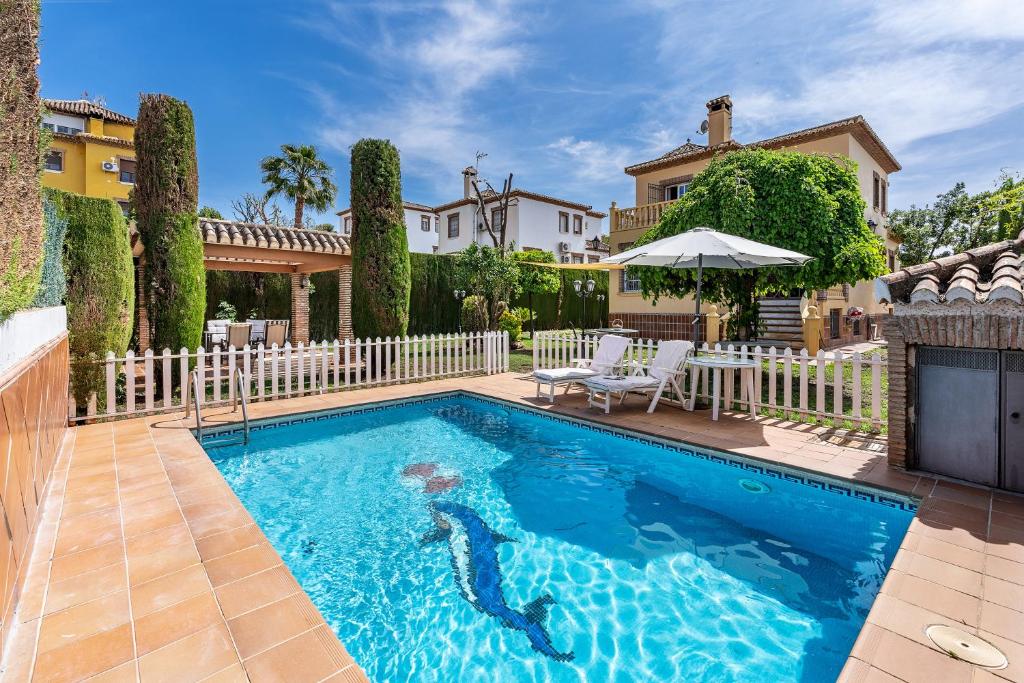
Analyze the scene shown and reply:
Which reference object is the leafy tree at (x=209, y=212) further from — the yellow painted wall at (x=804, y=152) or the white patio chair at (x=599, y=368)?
the white patio chair at (x=599, y=368)

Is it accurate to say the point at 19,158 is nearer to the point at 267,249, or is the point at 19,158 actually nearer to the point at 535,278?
the point at 267,249

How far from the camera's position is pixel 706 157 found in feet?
A: 59.0

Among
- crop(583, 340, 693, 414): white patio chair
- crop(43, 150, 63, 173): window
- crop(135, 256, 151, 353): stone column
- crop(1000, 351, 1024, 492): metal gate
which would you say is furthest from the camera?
crop(43, 150, 63, 173): window

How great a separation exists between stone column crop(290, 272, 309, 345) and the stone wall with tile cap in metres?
9.46

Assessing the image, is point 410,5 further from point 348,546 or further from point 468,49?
point 348,546

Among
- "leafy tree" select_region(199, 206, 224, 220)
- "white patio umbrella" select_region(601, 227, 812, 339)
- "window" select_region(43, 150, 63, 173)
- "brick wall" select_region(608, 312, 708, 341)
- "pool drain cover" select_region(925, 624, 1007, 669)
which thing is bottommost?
"pool drain cover" select_region(925, 624, 1007, 669)

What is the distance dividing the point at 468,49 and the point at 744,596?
10470 mm

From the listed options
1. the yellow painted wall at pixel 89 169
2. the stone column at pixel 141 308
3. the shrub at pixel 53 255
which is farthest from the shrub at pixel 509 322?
the yellow painted wall at pixel 89 169

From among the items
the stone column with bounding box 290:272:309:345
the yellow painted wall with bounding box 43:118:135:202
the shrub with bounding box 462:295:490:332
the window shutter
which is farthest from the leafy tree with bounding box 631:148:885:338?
the yellow painted wall with bounding box 43:118:135:202

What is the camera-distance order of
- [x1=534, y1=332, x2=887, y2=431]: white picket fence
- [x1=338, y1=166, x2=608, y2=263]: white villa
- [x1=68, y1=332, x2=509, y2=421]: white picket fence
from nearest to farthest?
[x1=534, y1=332, x2=887, y2=431]: white picket fence → [x1=68, y1=332, x2=509, y2=421]: white picket fence → [x1=338, y1=166, x2=608, y2=263]: white villa

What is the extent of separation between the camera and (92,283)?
251 inches

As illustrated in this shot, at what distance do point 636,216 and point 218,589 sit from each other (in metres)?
19.2

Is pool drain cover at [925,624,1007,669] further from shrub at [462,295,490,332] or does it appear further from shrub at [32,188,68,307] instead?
shrub at [462,295,490,332]

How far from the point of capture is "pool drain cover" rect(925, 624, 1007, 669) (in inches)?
81.0
